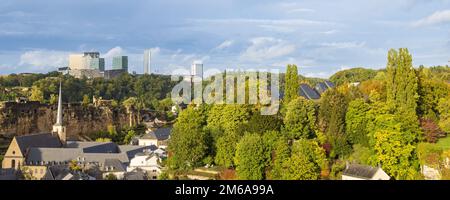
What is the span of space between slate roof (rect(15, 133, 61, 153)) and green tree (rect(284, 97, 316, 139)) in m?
20.6

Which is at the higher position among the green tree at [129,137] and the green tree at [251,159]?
the green tree at [251,159]

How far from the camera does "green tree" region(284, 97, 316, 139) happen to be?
69.8 feet

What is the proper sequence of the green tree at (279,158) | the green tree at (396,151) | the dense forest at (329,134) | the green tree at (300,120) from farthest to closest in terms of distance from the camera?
the green tree at (300,120) < the green tree at (279,158) < the dense forest at (329,134) < the green tree at (396,151)

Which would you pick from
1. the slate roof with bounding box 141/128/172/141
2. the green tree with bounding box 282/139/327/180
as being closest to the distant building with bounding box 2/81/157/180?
the slate roof with bounding box 141/128/172/141

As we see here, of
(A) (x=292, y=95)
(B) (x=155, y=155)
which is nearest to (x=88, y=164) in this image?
(B) (x=155, y=155)

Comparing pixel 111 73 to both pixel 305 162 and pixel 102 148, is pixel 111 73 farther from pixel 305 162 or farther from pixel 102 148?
pixel 305 162

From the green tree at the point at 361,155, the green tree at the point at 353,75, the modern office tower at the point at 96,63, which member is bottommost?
the green tree at the point at 361,155

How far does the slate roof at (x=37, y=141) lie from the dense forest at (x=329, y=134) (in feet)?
52.3

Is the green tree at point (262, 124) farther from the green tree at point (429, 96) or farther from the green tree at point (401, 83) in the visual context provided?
the green tree at point (429, 96)

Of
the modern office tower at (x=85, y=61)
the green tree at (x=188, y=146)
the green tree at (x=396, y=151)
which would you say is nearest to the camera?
the green tree at (x=396, y=151)

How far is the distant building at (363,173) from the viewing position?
17906 mm

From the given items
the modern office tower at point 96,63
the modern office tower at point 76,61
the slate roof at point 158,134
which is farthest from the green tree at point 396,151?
the modern office tower at point 76,61

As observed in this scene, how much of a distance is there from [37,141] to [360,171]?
2601cm

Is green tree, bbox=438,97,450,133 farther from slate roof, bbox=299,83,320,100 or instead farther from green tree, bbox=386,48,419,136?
slate roof, bbox=299,83,320,100
